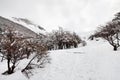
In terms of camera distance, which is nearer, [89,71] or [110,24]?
[89,71]

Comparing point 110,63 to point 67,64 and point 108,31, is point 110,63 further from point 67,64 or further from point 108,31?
point 108,31

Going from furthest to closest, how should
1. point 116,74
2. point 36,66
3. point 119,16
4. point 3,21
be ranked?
point 3,21, point 119,16, point 36,66, point 116,74

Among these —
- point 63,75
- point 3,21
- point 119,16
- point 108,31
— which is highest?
point 3,21

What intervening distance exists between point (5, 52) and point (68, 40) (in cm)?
2653

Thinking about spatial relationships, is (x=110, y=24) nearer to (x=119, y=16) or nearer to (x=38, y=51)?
(x=119, y=16)

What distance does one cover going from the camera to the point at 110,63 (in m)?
11.1

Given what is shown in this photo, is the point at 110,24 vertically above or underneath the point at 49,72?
above

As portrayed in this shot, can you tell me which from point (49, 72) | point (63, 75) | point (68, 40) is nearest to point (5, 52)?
point (49, 72)

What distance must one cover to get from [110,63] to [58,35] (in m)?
27.4

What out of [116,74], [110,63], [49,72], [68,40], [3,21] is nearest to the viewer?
[116,74]

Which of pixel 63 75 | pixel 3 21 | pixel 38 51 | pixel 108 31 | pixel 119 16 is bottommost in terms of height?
pixel 63 75

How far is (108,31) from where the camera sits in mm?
17312

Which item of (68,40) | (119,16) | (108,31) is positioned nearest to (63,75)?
(108,31)

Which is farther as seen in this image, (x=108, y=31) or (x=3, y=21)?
(x=3, y=21)
